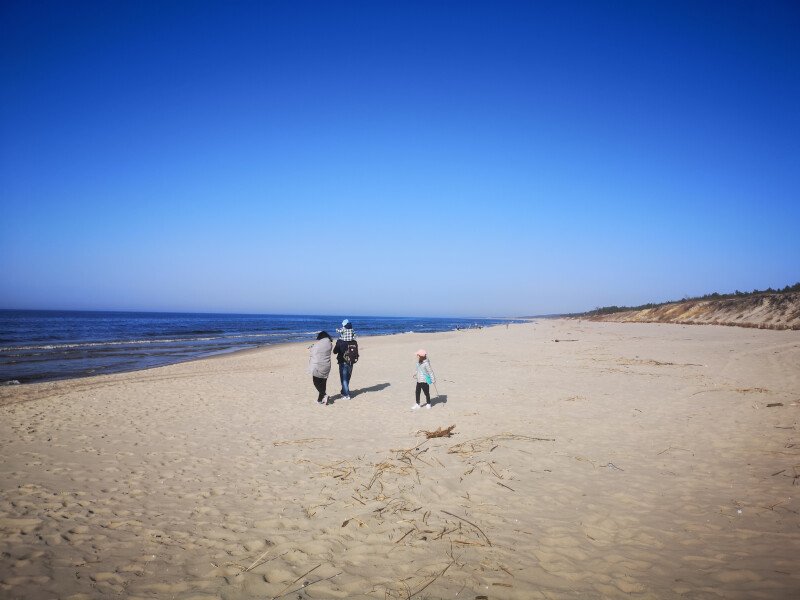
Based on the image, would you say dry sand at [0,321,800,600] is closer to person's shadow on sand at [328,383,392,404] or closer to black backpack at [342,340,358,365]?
person's shadow on sand at [328,383,392,404]

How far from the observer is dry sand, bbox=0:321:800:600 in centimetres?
353

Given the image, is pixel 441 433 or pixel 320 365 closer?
pixel 441 433

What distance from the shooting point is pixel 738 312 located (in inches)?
1403

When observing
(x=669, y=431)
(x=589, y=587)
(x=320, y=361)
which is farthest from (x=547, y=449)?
(x=320, y=361)

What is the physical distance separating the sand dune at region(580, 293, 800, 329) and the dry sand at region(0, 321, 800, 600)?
89.9ft

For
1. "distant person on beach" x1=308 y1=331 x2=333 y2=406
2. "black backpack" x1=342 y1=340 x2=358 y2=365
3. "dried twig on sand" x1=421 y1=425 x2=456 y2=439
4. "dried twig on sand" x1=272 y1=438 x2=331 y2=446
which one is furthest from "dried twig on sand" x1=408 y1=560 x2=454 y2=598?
"black backpack" x1=342 y1=340 x2=358 y2=365

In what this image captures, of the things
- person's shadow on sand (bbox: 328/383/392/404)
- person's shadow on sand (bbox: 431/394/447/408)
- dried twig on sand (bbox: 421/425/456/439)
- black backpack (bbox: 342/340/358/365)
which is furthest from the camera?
person's shadow on sand (bbox: 328/383/392/404)

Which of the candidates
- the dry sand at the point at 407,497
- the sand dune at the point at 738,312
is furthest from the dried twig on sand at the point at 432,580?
the sand dune at the point at 738,312

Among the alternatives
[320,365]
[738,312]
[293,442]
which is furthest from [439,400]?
[738,312]

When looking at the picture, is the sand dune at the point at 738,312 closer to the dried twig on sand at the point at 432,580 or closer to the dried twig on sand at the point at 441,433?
the dried twig on sand at the point at 441,433

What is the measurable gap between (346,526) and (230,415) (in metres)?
6.73

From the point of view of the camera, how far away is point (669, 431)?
779 centimetres

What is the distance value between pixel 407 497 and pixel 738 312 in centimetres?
4449

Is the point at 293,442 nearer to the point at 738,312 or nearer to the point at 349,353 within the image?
the point at 349,353
